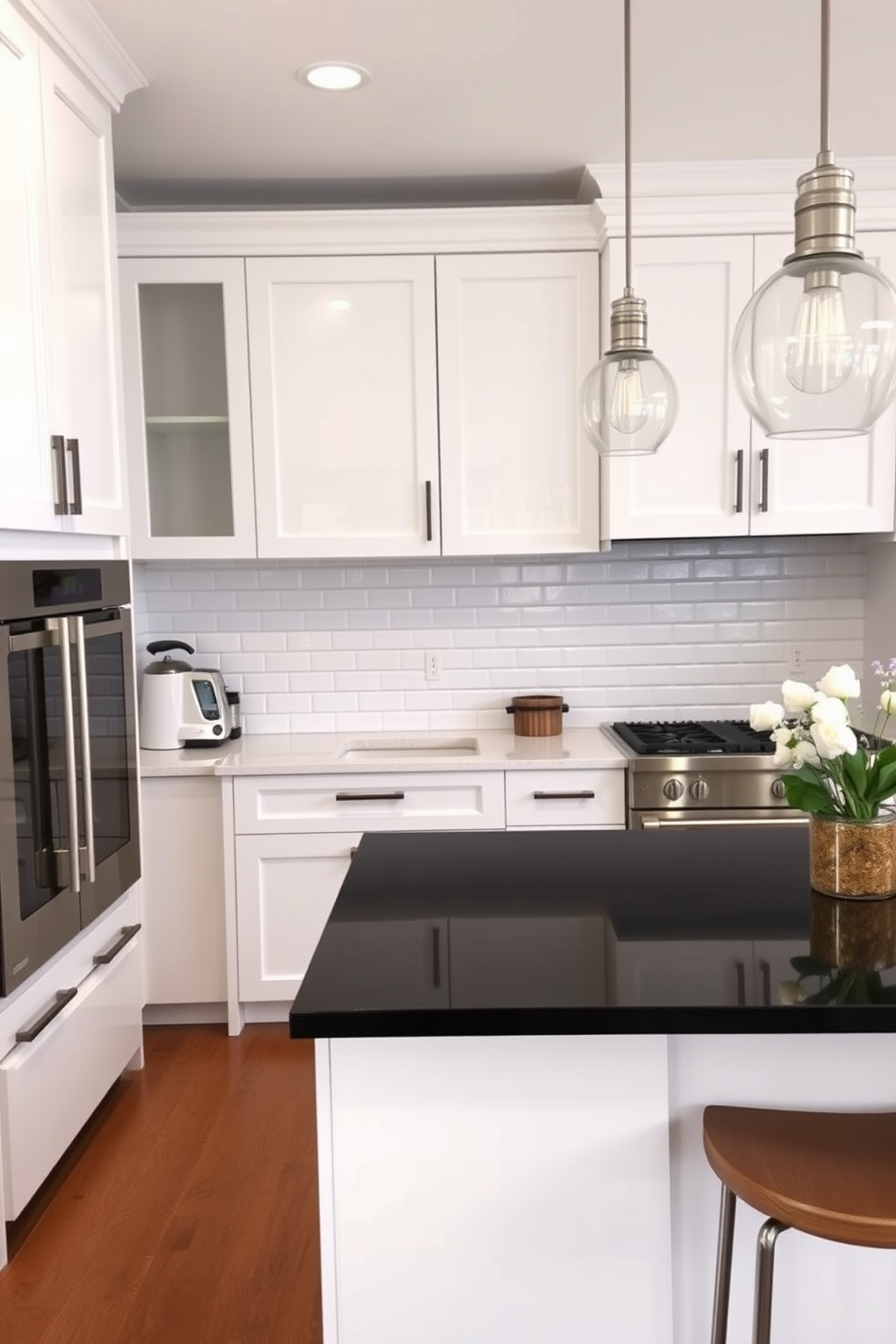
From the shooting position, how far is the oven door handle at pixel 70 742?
7.64 feet

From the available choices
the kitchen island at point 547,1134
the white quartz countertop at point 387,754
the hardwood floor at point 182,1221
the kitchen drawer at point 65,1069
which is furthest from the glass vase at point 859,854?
the kitchen drawer at point 65,1069

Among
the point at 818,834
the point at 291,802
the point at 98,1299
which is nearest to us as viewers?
the point at 818,834

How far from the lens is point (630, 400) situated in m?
1.70

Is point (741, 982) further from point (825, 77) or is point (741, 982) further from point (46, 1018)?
point (46, 1018)

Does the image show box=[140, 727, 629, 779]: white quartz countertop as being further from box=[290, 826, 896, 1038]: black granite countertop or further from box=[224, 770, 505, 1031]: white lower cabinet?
box=[290, 826, 896, 1038]: black granite countertop

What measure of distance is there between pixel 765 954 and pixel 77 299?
2.08m

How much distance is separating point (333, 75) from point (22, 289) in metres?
0.99

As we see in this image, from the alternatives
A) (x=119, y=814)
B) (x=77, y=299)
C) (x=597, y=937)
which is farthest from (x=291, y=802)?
(x=597, y=937)

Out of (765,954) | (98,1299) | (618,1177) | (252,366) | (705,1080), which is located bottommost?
(98,1299)

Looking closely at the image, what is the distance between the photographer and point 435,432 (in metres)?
3.36

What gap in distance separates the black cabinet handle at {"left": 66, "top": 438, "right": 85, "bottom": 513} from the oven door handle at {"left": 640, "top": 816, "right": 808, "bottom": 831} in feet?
5.92

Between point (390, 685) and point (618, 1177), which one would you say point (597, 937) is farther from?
point (390, 685)

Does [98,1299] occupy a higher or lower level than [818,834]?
lower

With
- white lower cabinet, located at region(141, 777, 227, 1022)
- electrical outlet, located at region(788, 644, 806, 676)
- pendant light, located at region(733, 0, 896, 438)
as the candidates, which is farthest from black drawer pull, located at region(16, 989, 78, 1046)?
electrical outlet, located at region(788, 644, 806, 676)
